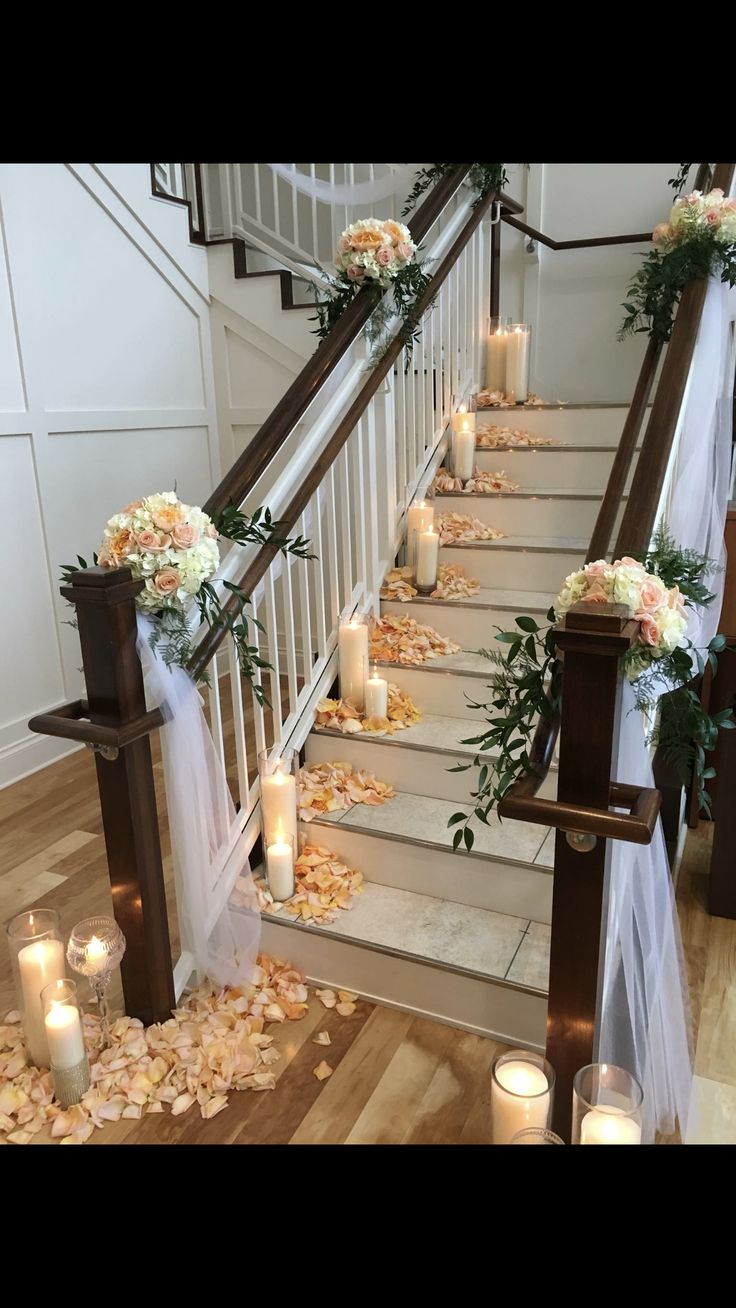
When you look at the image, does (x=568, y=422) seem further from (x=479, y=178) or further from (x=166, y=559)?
(x=166, y=559)

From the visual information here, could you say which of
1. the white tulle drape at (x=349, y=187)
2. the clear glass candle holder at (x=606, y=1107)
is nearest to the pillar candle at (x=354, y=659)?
the clear glass candle holder at (x=606, y=1107)

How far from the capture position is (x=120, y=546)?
6.07ft

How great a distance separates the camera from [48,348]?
3562mm

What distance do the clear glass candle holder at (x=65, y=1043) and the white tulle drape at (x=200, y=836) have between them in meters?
0.35

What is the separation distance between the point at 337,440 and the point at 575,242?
2.51 m

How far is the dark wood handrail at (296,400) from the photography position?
7.23ft

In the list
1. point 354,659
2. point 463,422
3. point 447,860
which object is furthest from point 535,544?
point 447,860

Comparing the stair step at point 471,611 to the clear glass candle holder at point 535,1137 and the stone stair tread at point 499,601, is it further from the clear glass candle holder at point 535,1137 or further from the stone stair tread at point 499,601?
the clear glass candle holder at point 535,1137

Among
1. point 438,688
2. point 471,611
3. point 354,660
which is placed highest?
point 471,611

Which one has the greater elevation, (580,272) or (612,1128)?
(580,272)

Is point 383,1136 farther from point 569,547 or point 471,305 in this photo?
point 471,305
